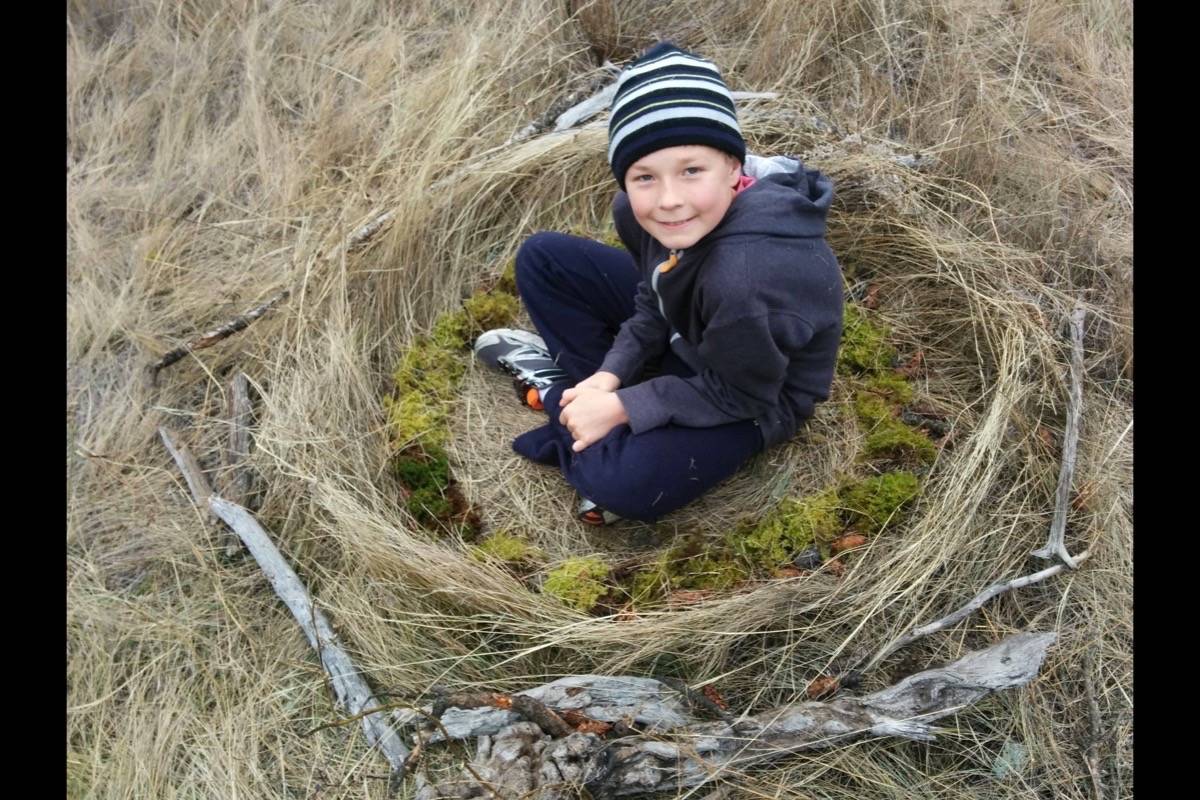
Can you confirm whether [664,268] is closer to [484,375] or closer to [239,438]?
[484,375]

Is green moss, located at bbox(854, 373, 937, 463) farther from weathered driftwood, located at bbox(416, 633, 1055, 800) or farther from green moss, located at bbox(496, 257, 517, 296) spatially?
green moss, located at bbox(496, 257, 517, 296)

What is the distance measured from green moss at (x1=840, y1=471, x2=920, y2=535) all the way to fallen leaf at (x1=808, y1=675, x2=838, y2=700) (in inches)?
18.4

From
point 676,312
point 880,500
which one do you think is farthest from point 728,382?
point 880,500

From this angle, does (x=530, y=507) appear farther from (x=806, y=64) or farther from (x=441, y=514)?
(x=806, y=64)

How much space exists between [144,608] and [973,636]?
241 cm

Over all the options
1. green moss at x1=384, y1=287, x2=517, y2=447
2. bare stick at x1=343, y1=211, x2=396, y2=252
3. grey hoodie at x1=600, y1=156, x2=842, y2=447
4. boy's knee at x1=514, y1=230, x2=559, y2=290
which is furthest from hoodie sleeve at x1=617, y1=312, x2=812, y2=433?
bare stick at x1=343, y1=211, x2=396, y2=252

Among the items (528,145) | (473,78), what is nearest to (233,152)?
(473,78)

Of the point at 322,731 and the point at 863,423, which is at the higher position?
the point at 863,423

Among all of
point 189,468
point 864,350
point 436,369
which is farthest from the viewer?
point 436,369

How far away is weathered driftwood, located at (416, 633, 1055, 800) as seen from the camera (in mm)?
1977

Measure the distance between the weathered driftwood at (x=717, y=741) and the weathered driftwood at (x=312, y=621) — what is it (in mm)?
216

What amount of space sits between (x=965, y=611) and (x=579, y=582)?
1.00 m

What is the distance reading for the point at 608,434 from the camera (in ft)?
8.10

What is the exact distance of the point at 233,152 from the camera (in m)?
3.79
